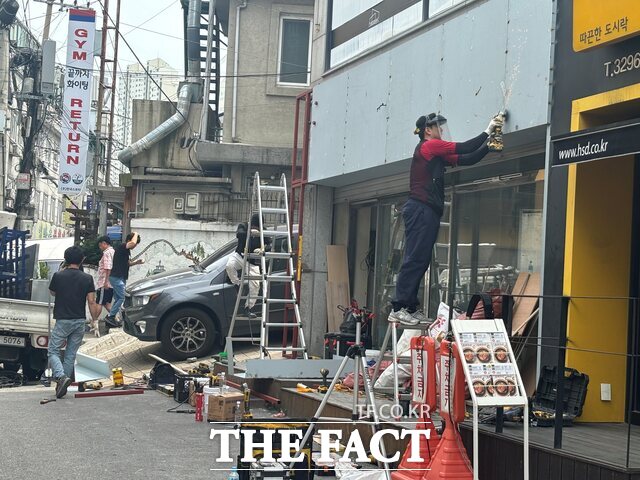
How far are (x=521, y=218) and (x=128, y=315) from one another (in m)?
8.19

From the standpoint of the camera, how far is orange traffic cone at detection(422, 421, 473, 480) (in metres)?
6.57

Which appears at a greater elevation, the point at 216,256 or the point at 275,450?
the point at 216,256

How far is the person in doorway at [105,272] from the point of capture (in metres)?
21.1

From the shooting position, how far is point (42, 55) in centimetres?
3681

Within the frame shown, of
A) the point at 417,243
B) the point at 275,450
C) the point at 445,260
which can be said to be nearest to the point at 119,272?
the point at 445,260

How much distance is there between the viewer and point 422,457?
704 cm

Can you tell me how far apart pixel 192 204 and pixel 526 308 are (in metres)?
18.9

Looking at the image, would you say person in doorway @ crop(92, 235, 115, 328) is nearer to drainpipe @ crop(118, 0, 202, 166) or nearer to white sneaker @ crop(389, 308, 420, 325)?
drainpipe @ crop(118, 0, 202, 166)

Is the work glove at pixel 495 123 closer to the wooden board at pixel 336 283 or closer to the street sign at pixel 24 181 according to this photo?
the wooden board at pixel 336 283

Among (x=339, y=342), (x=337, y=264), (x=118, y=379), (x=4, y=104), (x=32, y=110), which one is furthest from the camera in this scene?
(x=4, y=104)

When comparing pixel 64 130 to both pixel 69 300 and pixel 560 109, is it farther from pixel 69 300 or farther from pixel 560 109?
pixel 560 109

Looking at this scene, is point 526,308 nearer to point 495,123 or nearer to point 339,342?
point 495,123

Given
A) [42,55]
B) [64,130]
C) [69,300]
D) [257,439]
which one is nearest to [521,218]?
[257,439]

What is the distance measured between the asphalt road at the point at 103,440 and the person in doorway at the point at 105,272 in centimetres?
819
